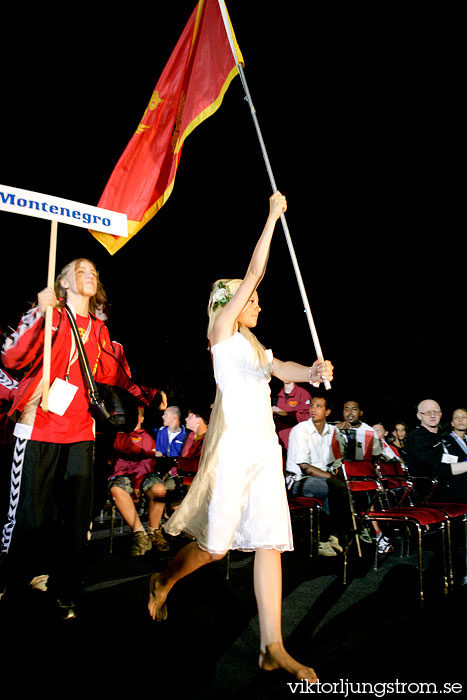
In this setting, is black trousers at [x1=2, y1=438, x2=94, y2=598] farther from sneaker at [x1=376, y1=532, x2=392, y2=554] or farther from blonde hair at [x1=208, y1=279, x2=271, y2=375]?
sneaker at [x1=376, y1=532, x2=392, y2=554]

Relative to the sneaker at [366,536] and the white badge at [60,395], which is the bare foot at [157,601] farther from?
the sneaker at [366,536]

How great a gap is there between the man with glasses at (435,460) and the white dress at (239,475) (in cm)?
328

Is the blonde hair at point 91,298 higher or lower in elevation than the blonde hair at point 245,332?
higher

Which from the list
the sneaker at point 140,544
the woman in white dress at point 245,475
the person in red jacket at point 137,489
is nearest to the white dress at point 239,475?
the woman in white dress at point 245,475

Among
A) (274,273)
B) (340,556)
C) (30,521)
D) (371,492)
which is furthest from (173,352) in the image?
(30,521)

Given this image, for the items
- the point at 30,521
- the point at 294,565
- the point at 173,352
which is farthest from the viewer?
the point at 173,352

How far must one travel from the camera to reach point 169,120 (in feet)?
13.5

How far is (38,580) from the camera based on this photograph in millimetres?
4020

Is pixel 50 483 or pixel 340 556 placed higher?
pixel 50 483

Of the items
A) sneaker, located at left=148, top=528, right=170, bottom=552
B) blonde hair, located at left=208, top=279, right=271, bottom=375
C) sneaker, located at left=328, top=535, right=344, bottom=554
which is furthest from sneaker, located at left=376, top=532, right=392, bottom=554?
blonde hair, located at left=208, top=279, right=271, bottom=375

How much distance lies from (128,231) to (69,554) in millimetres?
2370

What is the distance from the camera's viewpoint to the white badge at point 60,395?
323 cm

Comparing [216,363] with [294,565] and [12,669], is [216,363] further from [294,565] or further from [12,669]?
[294,565]

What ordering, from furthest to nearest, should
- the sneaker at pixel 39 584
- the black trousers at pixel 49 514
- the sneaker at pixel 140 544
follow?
the sneaker at pixel 140 544
the sneaker at pixel 39 584
the black trousers at pixel 49 514
